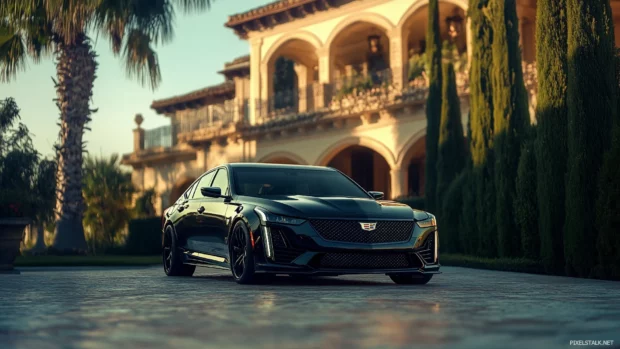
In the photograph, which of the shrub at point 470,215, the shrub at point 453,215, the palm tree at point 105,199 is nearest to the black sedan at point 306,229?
the shrub at point 470,215

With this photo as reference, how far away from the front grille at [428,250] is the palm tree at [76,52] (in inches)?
696

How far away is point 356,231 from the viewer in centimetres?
1003

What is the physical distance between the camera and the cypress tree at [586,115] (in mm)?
12781

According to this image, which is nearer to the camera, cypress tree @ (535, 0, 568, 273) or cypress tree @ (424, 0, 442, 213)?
cypress tree @ (535, 0, 568, 273)

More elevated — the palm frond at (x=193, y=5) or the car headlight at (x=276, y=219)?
the palm frond at (x=193, y=5)

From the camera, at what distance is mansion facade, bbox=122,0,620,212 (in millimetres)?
31203

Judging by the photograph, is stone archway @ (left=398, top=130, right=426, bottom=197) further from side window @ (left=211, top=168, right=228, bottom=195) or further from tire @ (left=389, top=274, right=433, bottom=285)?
tire @ (left=389, top=274, right=433, bottom=285)

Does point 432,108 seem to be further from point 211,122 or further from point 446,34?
point 211,122

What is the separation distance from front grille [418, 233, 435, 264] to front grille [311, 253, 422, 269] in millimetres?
163

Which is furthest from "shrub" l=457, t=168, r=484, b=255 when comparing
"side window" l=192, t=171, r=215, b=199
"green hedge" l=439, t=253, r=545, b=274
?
"side window" l=192, t=171, r=215, b=199

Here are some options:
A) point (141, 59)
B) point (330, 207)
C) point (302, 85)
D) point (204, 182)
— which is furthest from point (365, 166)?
point (330, 207)

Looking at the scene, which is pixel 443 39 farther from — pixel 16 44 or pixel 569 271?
pixel 569 271

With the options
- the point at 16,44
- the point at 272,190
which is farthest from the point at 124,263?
Answer: the point at 272,190

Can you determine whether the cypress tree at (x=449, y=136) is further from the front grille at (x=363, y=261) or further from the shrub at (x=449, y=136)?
the front grille at (x=363, y=261)
